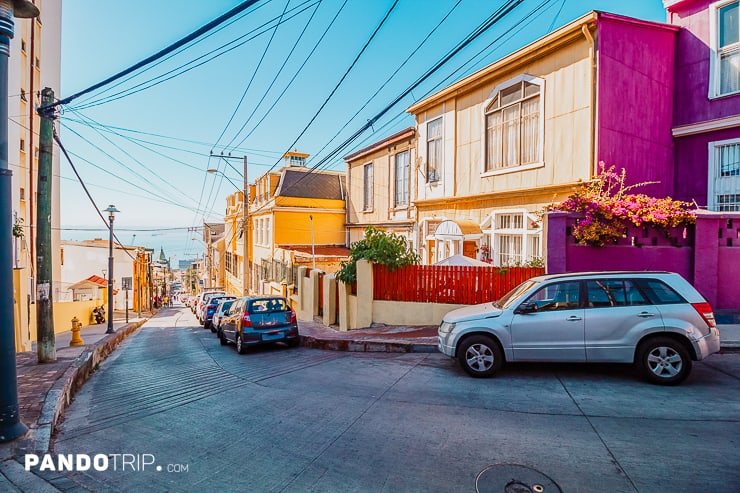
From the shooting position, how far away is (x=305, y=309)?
18266 mm

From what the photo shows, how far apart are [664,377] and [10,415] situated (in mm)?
8442

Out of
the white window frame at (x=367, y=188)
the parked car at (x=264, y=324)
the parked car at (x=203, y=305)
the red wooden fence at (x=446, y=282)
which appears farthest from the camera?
the parked car at (x=203, y=305)

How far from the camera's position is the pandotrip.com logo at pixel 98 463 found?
14.7ft

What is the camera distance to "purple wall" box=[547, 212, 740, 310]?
30.9ft

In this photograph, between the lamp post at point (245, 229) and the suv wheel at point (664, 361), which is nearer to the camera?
the suv wheel at point (664, 361)

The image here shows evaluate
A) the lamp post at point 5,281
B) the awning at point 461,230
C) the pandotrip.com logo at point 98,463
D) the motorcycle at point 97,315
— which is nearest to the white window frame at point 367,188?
the awning at point 461,230

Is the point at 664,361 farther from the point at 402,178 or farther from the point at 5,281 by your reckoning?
the point at 402,178

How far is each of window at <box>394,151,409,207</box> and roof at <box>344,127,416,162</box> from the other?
736 millimetres

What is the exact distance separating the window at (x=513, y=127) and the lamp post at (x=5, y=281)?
11.8 m

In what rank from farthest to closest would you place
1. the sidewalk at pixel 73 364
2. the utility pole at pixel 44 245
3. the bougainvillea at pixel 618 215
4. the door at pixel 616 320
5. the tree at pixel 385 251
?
the tree at pixel 385 251 < the utility pole at pixel 44 245 < the bougainvillea at pixel 618 215 < the door at pixel 616 320 < the sidewalk at pixel 73 364

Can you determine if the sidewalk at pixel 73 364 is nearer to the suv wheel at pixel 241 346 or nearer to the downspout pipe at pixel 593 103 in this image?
the suv wheel at pixel 241 346

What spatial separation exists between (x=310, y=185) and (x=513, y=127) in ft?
59.0

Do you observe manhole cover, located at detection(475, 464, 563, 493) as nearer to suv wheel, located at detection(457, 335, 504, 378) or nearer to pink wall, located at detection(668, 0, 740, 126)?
suv wheel, located at detection(457, 335, 504, 378)

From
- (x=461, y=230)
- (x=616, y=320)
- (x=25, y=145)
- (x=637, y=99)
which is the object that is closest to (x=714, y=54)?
(x=637, y=99)
